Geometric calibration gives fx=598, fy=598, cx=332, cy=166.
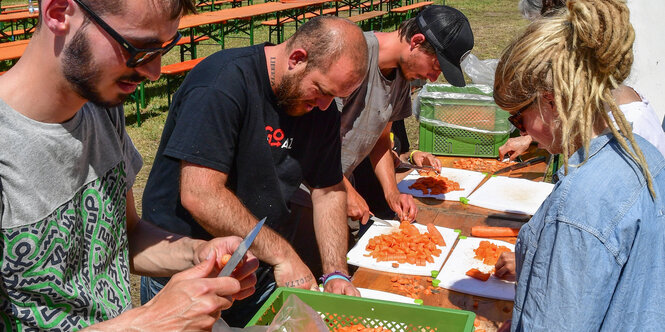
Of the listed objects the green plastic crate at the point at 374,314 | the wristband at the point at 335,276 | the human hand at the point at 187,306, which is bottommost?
the wristband at the point at 335,276

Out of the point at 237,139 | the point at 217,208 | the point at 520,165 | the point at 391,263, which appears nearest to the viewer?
the point at 217,208

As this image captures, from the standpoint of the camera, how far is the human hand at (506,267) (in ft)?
8.38


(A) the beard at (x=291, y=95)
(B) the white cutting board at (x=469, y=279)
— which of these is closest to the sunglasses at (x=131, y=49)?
(A) the beard at (x=291, y=95)

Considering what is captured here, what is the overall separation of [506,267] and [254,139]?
1.20 m

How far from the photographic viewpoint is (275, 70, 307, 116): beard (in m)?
2.41

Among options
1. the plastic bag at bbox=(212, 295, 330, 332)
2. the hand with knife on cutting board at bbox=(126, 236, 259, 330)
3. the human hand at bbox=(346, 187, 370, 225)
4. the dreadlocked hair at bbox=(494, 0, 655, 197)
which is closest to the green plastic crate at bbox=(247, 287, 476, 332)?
the plastic bag at bbox=(212, 295, 330, 332)

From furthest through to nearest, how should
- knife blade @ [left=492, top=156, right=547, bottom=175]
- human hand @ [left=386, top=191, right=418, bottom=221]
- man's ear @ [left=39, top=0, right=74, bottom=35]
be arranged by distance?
knife blade @ [left=492, top=156, right=547, bottom=175]
human hand @ [left=386, top=191, right=418, bottom=221]
man's ear @ [left=39, top=0, right=74, bottom=35]

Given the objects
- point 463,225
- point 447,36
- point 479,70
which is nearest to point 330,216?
point 463,225

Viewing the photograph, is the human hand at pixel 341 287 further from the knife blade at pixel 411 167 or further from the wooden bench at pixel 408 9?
the wooden bench at pixel 408 9

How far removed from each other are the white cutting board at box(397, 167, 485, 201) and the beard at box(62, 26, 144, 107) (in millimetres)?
2555

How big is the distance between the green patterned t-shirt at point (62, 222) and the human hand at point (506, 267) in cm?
158

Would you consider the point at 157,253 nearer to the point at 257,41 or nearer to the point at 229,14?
the point at 229,14

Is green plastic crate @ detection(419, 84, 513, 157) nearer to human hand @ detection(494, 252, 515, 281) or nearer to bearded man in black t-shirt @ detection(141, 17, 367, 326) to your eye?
human hand @ detection(494, 252, 515, 281)

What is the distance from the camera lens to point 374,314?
1.98 m
